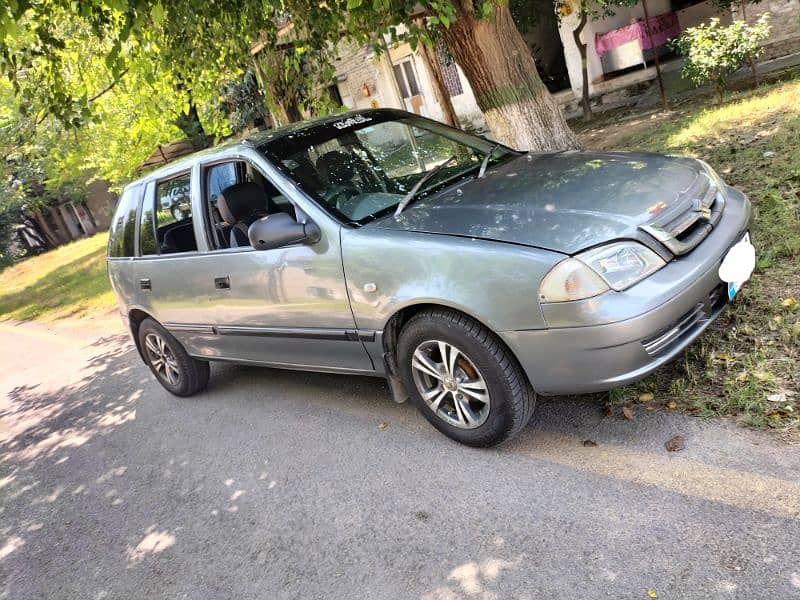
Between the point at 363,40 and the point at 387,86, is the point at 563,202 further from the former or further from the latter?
Answer: the point at 387,86

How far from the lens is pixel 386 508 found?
11.1ft

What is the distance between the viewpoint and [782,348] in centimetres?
347

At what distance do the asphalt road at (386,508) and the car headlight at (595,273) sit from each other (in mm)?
884

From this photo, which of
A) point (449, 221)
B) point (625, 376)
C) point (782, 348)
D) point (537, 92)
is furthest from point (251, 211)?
point (537, 92)

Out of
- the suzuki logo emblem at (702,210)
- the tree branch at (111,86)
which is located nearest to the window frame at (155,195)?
the tree branch at (111,86)

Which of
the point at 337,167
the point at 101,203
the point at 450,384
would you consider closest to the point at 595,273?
the point at 450,384

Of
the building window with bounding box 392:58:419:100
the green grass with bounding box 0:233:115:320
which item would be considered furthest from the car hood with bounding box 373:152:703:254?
the building window with bounding box 392:58:419:100

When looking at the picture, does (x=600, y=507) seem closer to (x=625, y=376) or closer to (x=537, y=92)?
(x=625, y=376)

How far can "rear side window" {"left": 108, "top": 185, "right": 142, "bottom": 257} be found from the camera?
5465 millimetres

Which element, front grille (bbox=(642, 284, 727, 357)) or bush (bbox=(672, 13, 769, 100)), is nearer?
front grille (bbox=(642, 284, 727, 357))

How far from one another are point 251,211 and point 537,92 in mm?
3766

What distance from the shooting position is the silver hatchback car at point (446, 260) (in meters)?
2.96

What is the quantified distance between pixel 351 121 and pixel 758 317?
290 centimetres

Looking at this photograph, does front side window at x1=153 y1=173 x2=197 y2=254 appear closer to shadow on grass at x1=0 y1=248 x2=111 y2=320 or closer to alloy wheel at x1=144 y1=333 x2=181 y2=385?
alloy wheel at x1=144 y1=333 x2=181 y2=385
